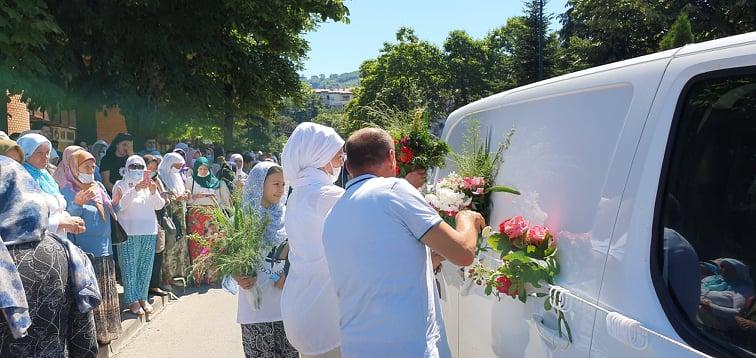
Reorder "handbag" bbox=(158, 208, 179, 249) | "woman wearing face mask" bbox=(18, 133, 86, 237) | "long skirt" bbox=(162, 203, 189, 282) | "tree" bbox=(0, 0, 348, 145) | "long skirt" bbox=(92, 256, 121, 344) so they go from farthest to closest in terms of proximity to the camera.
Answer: "tree" bbox=(0, 0, 348, 145)
"long skirt" bbox=(162, 203, 189, 282)
"handbag" bbox=(158, 208, 179, 249)
"long skirt" bbox=(92, 256, 121, 344)
"woman wearing face mask" bbox=(18, 133, 86, 237)

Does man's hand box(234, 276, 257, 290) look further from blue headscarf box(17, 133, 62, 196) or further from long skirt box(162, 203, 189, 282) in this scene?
long skirt box(162, 203, 189, 282)

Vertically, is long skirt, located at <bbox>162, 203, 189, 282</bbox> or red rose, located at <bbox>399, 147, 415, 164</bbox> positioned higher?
red rose, located at <bbox>399, 147, 415, 164</bbox>

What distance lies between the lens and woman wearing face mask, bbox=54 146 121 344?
18.9 ft

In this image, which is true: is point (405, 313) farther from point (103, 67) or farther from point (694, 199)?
point (103, 67)

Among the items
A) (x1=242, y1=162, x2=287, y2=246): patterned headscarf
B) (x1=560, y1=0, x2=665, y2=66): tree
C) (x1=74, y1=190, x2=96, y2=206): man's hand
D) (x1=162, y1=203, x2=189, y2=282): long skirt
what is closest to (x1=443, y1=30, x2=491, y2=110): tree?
(x1=560, y1=0, x2=665, y2=66): tree

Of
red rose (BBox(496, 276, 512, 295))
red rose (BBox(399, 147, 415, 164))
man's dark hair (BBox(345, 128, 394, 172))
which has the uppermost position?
man's dark hair (BBox(345, 128, 394, 172))

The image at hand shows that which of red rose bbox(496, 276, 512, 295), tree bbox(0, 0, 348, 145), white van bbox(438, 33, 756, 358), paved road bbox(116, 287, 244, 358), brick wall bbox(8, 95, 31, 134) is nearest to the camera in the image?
white van bbox(438, 33, 756, 358)

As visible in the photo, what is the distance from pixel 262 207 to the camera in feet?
12.8

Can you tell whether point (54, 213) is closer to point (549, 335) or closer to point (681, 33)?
point (549, 335)

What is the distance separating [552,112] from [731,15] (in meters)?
29.6

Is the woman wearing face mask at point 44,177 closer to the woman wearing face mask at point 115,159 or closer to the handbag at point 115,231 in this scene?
the handbag at point 115,231

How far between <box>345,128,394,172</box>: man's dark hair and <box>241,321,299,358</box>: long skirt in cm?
167

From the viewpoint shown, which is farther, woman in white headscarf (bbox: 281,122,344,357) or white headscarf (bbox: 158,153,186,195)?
white headscarf (bbox: 158,153,186,195)

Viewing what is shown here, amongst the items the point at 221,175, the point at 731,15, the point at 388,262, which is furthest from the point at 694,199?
the point at 731,15
